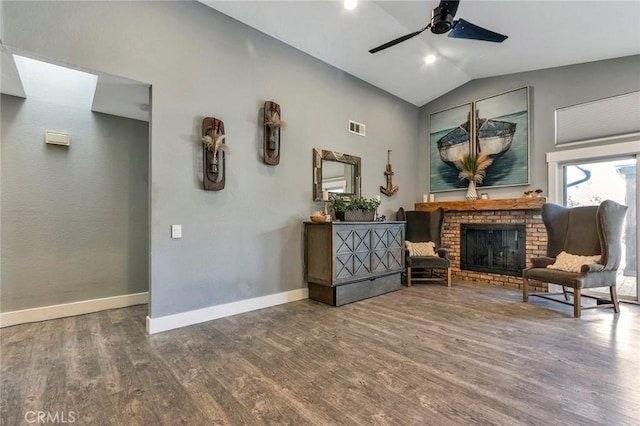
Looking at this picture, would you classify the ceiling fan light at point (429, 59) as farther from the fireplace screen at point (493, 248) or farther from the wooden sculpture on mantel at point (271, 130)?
the fireplace screen at point (493, 248)

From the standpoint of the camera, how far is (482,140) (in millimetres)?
5227

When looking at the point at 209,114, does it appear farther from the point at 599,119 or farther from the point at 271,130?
the point at 599,119

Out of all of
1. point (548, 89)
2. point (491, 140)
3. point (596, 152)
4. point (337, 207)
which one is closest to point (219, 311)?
point (337, 207)

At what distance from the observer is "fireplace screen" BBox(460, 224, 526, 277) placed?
Result: 15.8 feet

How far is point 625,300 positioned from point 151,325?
584cm

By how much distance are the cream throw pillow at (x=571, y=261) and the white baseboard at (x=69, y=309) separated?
5.41 metres

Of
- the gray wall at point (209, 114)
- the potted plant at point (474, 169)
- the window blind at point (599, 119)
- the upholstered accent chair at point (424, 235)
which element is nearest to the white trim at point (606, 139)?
the window blind at point (599, 119)

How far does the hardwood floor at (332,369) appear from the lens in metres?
1.65

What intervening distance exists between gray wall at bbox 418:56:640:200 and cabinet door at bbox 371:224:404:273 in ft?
6.10

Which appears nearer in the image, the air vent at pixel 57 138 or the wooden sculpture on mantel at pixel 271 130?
the air vent at pixel 57 138

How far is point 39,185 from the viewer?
3.17 m

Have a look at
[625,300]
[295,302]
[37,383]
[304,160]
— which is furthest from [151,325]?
[625,300]

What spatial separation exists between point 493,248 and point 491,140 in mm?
1914

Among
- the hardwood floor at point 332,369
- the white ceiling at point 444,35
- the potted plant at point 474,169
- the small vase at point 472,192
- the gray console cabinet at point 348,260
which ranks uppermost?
the white ceiling at point 444,35
